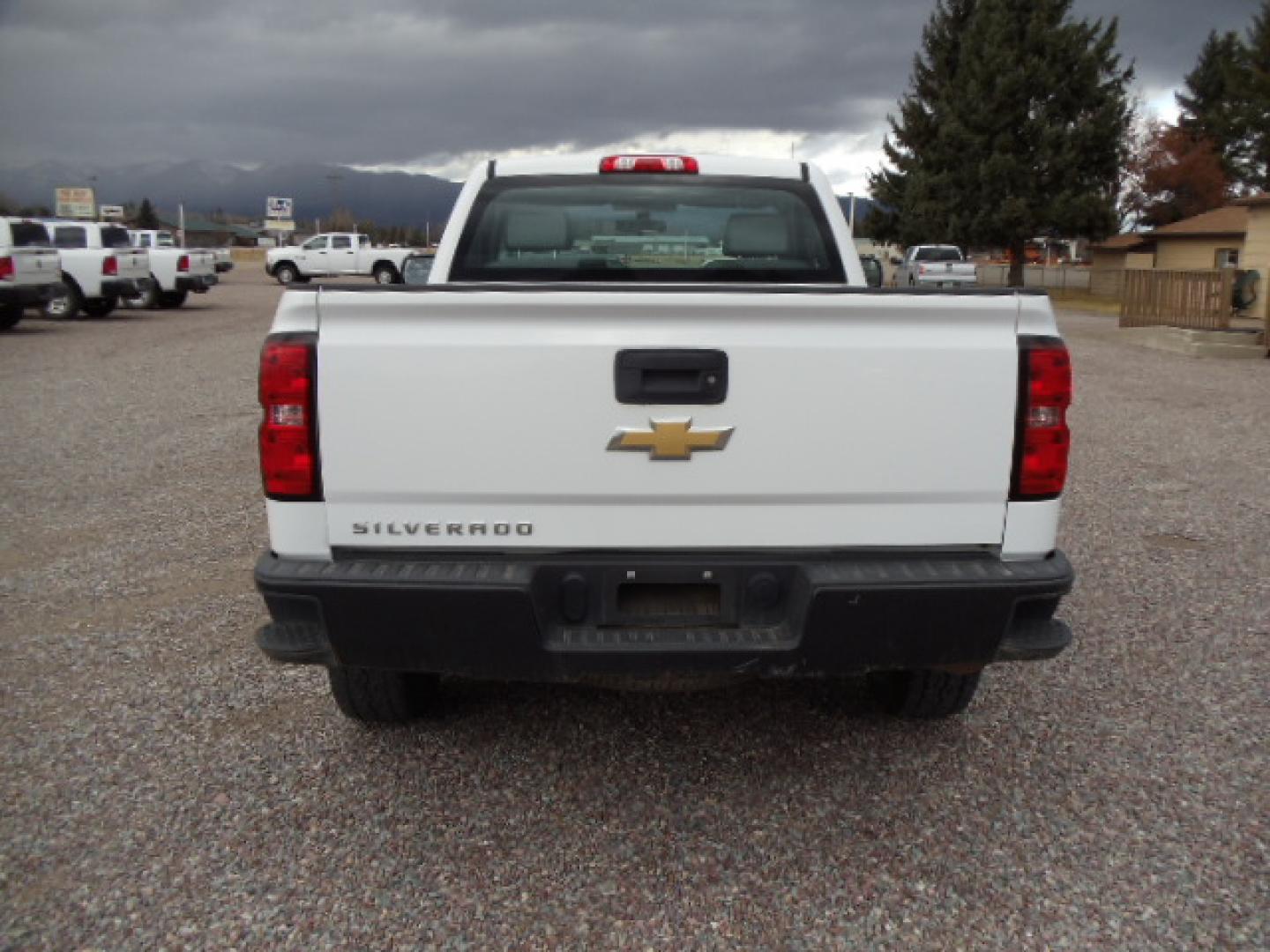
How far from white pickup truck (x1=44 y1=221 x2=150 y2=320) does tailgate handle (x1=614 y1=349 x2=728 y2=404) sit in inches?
819

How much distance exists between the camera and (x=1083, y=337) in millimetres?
22859

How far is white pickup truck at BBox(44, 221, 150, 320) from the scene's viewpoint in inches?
825

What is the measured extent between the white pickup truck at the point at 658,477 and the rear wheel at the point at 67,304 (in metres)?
21.0

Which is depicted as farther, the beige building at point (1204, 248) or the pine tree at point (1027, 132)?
the pine tree at point (1027, 132)

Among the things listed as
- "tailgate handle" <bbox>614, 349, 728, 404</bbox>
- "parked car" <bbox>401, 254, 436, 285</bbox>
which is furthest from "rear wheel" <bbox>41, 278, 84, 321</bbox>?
"tailgate handle" <bbox>614, 349, 728, 404</bbox>

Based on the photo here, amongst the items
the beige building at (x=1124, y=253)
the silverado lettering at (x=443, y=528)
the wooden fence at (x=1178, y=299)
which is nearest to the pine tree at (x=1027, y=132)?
the beige building at (x=1124, y=253)

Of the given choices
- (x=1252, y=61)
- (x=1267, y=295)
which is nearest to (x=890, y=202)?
(x=1252, y=61)

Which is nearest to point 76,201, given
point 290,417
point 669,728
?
point 669,728

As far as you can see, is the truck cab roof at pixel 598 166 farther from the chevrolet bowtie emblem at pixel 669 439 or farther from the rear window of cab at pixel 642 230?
the chevrolet bowtie emblem at pixel 669 439

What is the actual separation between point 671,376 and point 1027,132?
42483 millimetres

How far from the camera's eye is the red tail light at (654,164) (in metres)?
4.74

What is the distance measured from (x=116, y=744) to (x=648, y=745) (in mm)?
1788

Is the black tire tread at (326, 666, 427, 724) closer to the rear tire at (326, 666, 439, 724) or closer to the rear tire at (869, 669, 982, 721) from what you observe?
the rear tire at (326, 666, 439, 724)

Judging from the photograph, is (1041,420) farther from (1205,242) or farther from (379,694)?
(1205,242)
